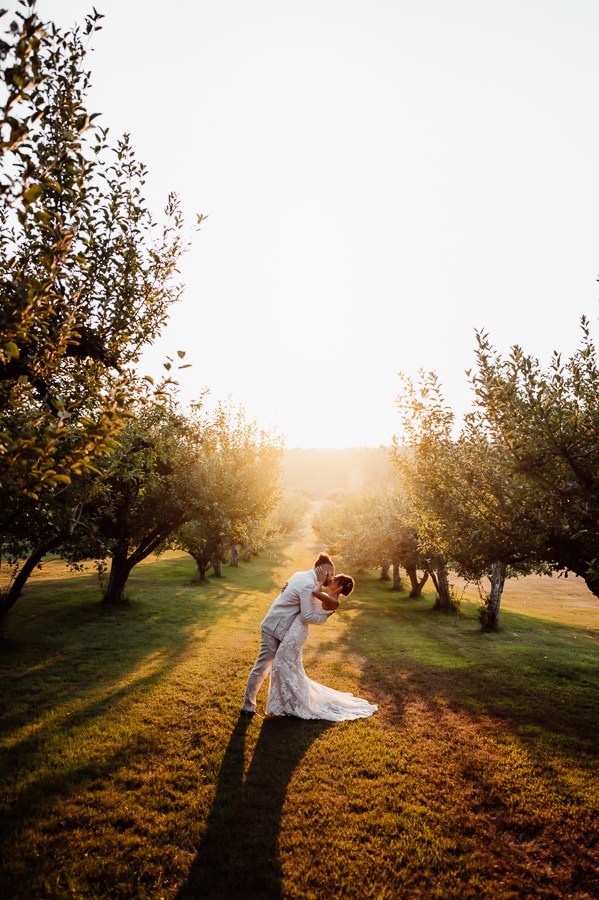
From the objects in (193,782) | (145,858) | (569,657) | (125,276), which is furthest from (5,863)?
(569,657)

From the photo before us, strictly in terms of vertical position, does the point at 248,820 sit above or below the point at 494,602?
above

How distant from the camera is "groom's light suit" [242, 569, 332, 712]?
10.3 meters

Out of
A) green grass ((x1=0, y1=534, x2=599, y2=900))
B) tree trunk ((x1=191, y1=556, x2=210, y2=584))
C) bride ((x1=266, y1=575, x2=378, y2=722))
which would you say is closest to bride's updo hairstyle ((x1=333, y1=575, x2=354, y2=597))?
bride ((x1=266, y1=575, x2=378, y2=722))

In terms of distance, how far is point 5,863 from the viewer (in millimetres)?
5332

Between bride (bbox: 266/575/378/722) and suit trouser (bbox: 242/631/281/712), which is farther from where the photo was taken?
suit trouser (bbox: 242/631/281/712)

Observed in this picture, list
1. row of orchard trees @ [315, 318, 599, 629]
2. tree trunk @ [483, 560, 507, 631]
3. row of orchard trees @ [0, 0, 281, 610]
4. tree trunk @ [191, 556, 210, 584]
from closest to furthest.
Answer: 1. row of orchard trees @ [0, 0, 281, 610]
2. row of orchard trees @ [315, 318, 599, 629]
3. tree trunk @ [483, 560, 507, 631]
4. tree trunk @ [191, 556, 210, 584]

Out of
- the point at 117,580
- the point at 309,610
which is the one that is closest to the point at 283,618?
the point at 309,610

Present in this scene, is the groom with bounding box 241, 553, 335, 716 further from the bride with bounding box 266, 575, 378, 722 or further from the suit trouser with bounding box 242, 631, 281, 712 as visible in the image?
the bride with bounding box 266, 575, 378, 722

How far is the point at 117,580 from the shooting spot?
23766 millimetres

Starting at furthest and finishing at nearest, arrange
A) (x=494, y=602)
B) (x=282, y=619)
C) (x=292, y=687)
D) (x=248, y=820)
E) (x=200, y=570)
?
(x=200, y=570)
(x=494, y=602)
(x=282, y=619)
(x=292, y=687)
(x=248, y=820)

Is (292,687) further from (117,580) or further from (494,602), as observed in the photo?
(494,602)

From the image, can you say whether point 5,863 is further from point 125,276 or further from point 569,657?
point 569,657

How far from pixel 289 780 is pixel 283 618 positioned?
3.39m

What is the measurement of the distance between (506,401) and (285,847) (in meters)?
8.69
